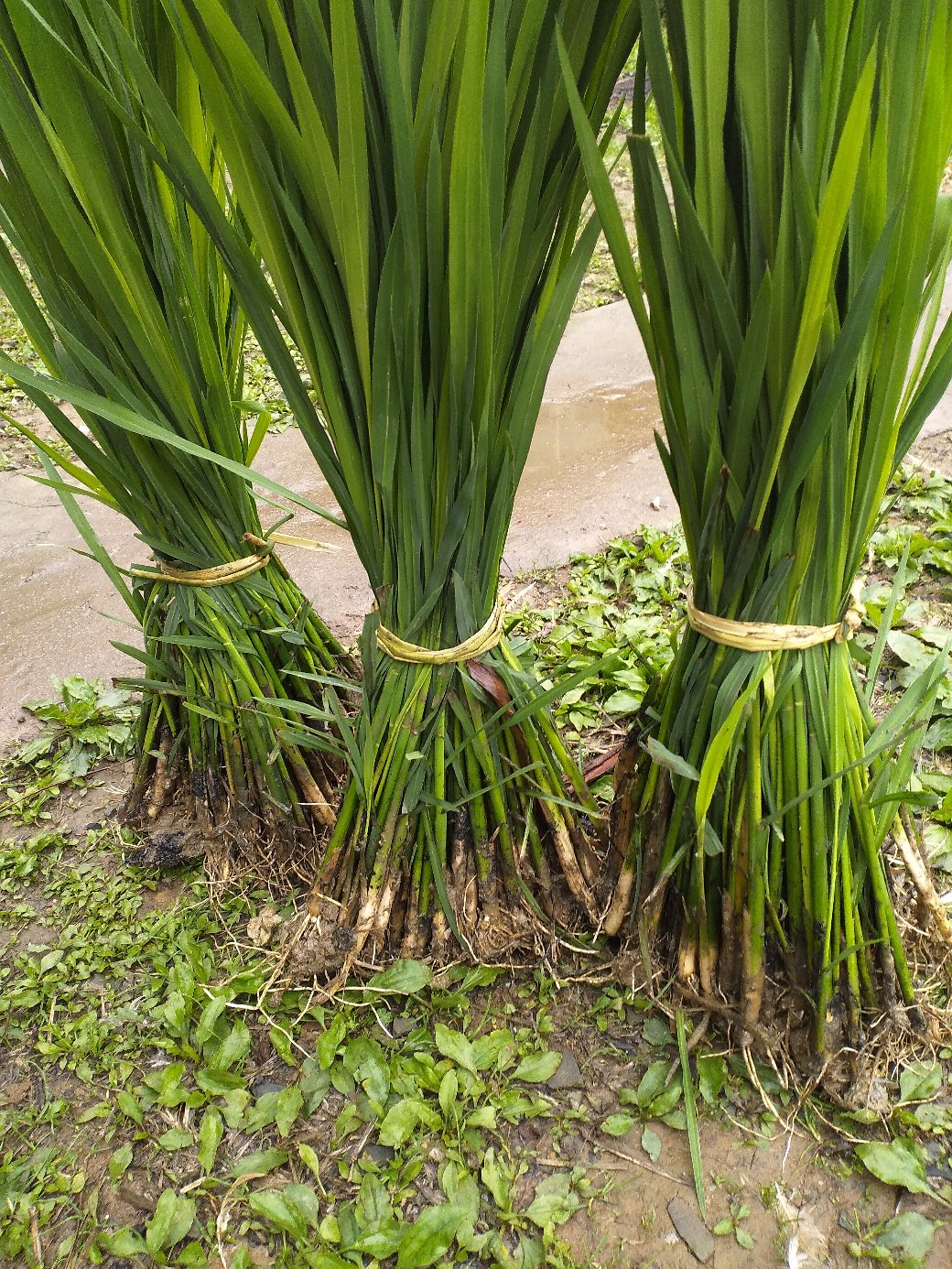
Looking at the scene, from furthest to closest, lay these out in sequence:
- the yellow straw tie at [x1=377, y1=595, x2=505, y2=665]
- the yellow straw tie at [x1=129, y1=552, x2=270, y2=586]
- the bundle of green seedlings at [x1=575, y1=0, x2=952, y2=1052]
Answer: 1. the yellow straw tie at [x1=129, y1=552, x2=270, y2=586]
2. the yellow straw tie at [x1=377, y1=595, x2=505, y2=665]
3. the bundle of green seedlings at [x1=575, y1=0, x2=952, y2=1052]

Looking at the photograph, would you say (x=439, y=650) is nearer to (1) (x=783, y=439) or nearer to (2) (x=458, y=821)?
(2) (x=458, y=821)

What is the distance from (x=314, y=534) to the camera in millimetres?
2912

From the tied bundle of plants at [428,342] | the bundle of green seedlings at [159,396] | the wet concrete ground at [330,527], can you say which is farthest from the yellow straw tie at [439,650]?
the wet concrete ground at [330,527]

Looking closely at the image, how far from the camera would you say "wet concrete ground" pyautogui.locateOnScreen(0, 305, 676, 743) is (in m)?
2.40

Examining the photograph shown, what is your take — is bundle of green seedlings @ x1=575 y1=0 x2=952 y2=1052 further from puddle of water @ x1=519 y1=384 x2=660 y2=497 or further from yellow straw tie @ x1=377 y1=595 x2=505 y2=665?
puddle of water @ x1=519 y1=384 x2=660 y2=497

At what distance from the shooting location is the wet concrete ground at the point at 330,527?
2.40 m

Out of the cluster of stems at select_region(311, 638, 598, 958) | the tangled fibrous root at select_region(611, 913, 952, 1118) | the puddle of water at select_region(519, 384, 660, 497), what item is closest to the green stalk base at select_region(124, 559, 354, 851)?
the cluster of stems at select_region(311, 638, 598, 958)

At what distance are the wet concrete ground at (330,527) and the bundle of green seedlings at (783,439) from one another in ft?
3.71

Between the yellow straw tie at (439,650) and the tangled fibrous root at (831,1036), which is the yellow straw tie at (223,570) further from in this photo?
the tangled fibrous root at (831,1036)

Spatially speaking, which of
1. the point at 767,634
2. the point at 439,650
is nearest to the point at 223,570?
the point at 439,650

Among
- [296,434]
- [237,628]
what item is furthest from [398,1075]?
[296,434]

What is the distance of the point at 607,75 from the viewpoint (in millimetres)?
1021

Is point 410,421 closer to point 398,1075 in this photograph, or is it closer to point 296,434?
point 398,1075

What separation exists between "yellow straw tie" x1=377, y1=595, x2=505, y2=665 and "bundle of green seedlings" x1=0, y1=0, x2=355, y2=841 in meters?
0.13
